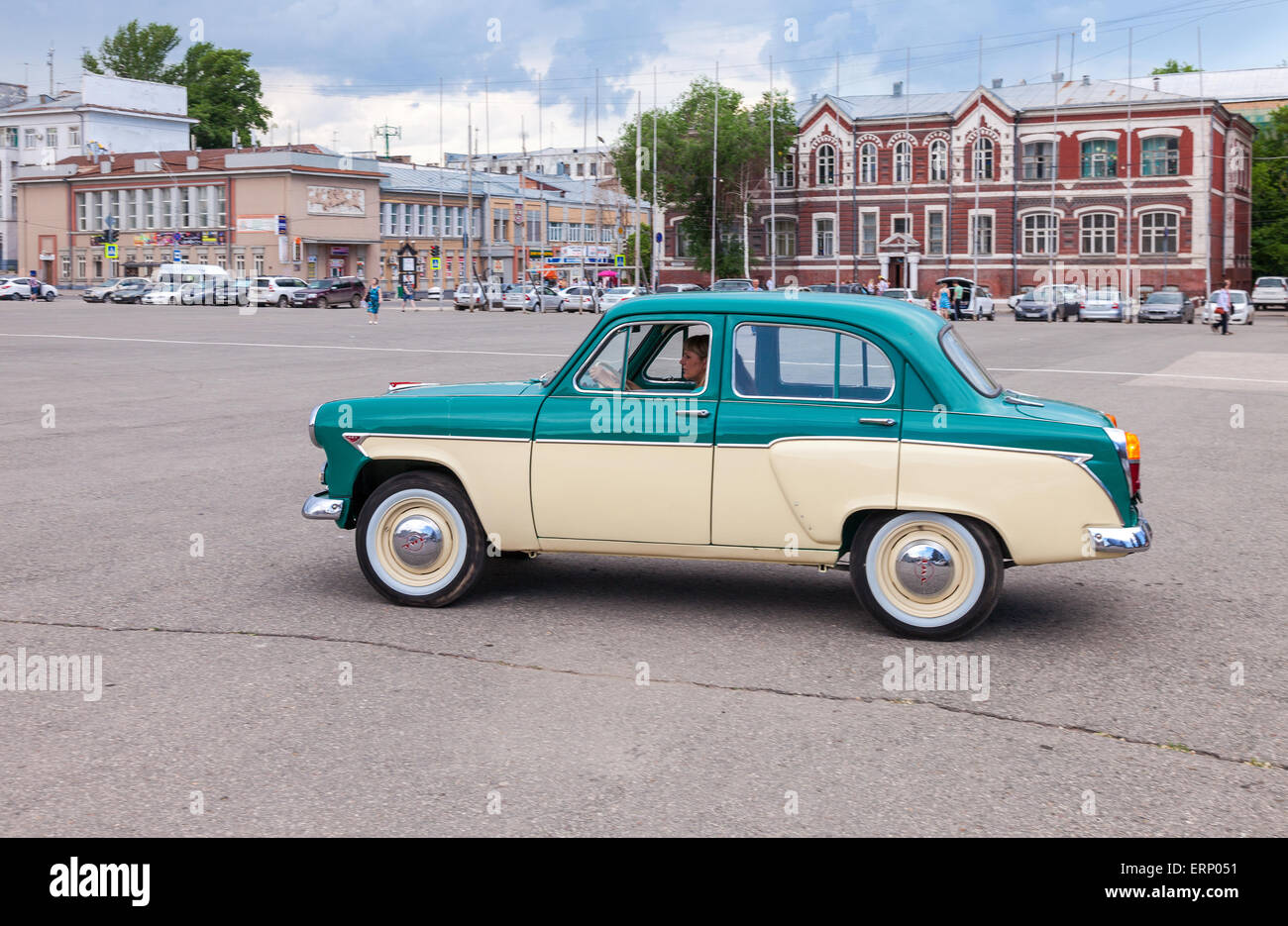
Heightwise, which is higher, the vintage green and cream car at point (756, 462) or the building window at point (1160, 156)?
the building window at point (1160, 156)

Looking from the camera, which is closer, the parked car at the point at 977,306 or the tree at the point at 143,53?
the parked car at the point at 977,306

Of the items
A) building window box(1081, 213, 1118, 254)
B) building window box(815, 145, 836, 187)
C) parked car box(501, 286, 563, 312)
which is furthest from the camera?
Result: building window box(815, 145, 836, 187)

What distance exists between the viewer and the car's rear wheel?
23.0 ft

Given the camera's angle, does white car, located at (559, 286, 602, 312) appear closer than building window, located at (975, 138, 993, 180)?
Yes

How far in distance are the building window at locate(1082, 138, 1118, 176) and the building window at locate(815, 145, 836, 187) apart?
15.7 m

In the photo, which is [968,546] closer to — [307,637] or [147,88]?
[307,637]

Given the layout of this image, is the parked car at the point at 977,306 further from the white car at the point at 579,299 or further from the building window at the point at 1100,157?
the white car at the point at 579,299

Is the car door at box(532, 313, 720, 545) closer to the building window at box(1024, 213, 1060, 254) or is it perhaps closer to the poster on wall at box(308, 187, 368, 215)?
the building window at box(1024, 213, 1060, 254)

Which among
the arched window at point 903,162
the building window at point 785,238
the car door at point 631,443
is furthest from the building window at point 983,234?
the car door at point 631,443

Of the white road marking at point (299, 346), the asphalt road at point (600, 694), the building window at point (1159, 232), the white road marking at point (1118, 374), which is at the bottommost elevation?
the asphalt road at point (600, 694)

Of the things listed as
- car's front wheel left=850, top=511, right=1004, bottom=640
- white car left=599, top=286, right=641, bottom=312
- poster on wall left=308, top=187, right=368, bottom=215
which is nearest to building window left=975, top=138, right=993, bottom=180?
white car left=599, top=286, right=641, bottom=312

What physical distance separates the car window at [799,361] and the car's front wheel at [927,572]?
71 cm

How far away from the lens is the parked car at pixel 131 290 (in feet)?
249
